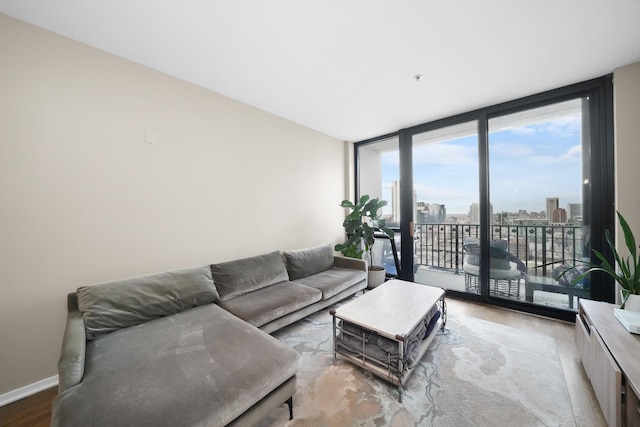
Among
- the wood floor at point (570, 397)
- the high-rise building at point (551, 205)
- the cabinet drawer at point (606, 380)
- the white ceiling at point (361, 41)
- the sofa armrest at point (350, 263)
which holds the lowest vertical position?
the wood floor at point (570, 397)

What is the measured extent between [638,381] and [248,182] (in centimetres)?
335

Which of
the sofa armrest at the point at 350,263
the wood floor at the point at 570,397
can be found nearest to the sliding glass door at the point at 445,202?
the wood floor at the point at 570,397

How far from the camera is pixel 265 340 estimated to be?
1561 millimetres

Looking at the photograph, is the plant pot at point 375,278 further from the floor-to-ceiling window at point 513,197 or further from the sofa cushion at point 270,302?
the sofa cushion at point 270,302

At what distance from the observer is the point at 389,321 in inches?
70.5

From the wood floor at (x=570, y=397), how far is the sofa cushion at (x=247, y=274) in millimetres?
1271

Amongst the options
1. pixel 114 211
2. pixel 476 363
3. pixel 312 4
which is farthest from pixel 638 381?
pixel 114 211

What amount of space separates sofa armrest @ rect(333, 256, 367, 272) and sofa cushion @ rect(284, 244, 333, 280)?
4.6 inches

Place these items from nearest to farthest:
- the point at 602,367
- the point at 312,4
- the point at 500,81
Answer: the point at 602,367 → the point at 312,4 → the point at 500,81

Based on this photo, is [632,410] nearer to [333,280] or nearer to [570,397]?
[570,397]

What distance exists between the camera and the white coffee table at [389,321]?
1633mm

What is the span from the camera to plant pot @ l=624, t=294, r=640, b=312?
165 centimetres

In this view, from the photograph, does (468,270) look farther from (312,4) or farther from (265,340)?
(312,4)

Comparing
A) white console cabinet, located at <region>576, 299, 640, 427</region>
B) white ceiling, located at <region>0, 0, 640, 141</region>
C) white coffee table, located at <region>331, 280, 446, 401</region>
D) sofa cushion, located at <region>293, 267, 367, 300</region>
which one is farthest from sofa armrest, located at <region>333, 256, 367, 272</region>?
white ceiling, located at <region>0, 0, 640, 141</region>
